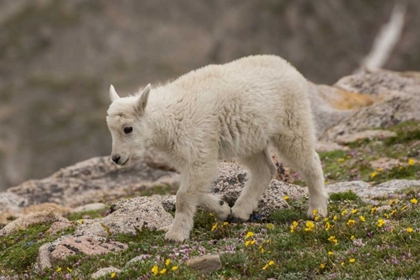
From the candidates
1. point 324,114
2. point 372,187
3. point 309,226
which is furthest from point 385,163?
point 324,114

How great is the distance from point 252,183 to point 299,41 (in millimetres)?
173002

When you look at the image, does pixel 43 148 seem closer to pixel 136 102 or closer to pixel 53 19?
pixel 53 19

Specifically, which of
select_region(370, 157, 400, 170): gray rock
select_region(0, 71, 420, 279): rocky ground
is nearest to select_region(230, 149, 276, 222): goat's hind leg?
select_region(0, 71, 420, 279): rocky ground

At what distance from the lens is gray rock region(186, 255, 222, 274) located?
35.8ft

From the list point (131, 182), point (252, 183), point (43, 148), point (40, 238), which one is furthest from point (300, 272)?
point (43, 148)

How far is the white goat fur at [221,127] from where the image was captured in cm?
1297

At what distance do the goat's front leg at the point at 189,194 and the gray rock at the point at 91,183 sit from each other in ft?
42.5

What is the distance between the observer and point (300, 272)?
1069 centimetres

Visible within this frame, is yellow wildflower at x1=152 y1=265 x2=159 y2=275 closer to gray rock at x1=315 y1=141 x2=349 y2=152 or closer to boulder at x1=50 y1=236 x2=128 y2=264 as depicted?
boulder at x1=50 y1=236 x2=128 y2=264

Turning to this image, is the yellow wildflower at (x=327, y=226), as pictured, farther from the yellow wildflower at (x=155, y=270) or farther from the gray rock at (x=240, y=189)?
the yellow wildflower at (x=155, y=270)

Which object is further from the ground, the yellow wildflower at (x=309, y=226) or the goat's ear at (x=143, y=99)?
the goat's ear at (x=143, y=99)

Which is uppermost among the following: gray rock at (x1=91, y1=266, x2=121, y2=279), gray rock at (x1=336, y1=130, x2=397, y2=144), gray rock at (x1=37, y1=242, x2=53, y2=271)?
gray rock at (x1=336, y1=130, x2=397, y2=144)

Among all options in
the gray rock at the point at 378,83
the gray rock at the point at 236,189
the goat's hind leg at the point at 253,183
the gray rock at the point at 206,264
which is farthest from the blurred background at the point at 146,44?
the gray rock at the point at 206,264

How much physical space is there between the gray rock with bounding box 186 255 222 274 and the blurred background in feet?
470
